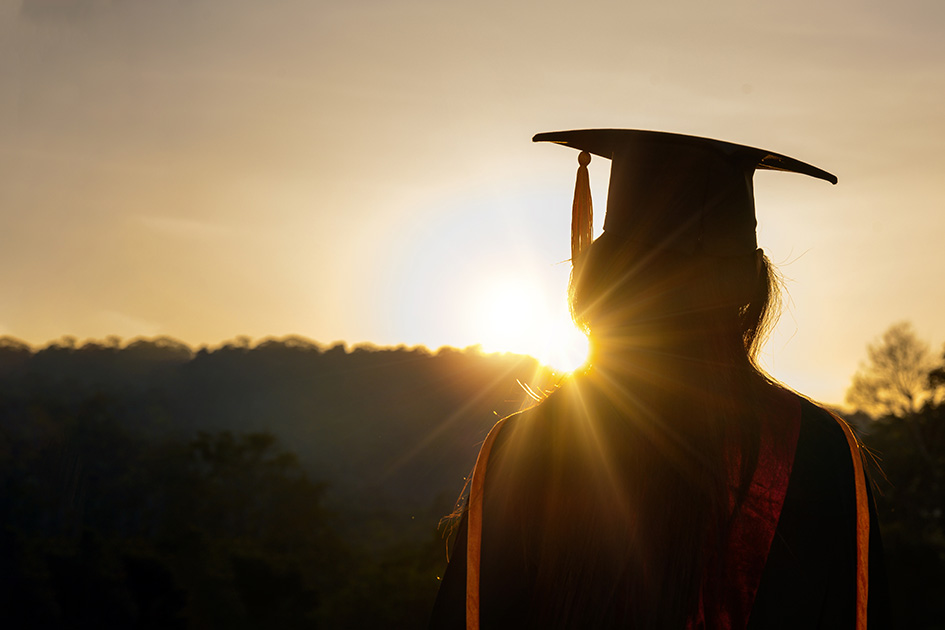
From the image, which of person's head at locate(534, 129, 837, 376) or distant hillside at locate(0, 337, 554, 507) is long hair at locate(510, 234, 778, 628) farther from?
distant hillside at locate(0, 337, 554, 507)

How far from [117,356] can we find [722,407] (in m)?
107

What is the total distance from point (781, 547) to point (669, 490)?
0.87ft

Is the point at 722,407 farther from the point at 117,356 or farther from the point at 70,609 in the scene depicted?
the point at 117,356

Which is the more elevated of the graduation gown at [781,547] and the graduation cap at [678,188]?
the graduation cap at [678,188]

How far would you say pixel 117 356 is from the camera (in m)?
96.7

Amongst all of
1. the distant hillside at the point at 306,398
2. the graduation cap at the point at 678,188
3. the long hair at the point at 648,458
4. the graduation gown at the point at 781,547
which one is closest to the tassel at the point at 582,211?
the graduation cap at the point at 678,188

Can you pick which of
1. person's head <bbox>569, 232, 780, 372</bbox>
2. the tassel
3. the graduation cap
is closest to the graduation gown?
person's head <bbox>569, 232, 780, 372</bbox>

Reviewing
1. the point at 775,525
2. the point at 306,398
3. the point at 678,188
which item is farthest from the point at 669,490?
the point at 306,398

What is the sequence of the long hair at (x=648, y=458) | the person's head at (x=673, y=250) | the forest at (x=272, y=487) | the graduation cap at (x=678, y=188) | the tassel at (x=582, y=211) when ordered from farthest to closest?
the forest at (x=272, y=487) → the tassel at (x=582, y=211) → the graduation cap at (x=678, y=188) → the person's head at (x=673, y=250) → the long hair at (x=648, y=458)

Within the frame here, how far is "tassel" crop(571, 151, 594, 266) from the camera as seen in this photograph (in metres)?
2.08

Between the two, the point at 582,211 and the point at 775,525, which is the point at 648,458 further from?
the point at 582,211

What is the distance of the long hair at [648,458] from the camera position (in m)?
1.42

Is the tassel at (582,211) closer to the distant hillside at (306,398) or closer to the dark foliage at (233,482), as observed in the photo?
A: the dark foliage at (233,482)

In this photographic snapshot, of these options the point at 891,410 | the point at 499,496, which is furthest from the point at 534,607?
the point at 891,410
